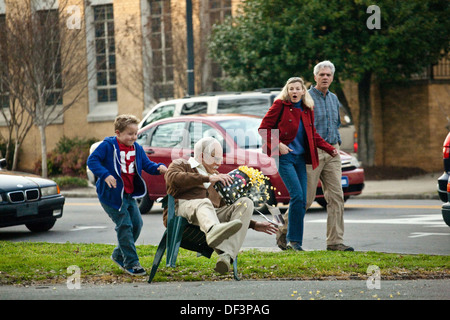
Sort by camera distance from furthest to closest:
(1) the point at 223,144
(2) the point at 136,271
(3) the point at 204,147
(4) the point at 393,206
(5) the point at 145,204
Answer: (4) the point at 393,206, (5) the point at 145,204, (1) the point at 223,144, (2) the point at 136,271, (3) the point at 204,147

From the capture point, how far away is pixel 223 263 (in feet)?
22.2

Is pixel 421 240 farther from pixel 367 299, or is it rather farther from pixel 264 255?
pixel 367 299

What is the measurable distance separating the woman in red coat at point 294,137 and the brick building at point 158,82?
15.3m

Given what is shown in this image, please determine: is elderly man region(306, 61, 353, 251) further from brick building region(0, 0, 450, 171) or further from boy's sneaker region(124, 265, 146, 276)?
brick building region(0, 0, 450, 171)

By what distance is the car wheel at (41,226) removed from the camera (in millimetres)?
12359

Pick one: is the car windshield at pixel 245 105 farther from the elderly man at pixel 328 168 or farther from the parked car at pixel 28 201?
the elderly man at pixel 328 168

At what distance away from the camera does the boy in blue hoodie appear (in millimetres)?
7367

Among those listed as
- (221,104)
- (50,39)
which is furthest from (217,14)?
(221,104)

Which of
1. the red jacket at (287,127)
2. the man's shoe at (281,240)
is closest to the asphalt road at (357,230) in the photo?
the man's shoe at (281,240)

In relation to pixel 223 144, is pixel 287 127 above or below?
above

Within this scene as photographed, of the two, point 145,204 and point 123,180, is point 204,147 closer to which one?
point 123,180

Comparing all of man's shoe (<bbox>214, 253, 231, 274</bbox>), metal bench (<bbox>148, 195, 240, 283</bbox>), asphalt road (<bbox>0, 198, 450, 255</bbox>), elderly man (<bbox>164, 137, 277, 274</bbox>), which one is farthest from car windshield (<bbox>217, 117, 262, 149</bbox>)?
man's shoe (<bbox>214, 253, 231, 274</bbox>)

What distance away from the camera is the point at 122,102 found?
29.3 metres

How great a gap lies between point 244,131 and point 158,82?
13.5m
